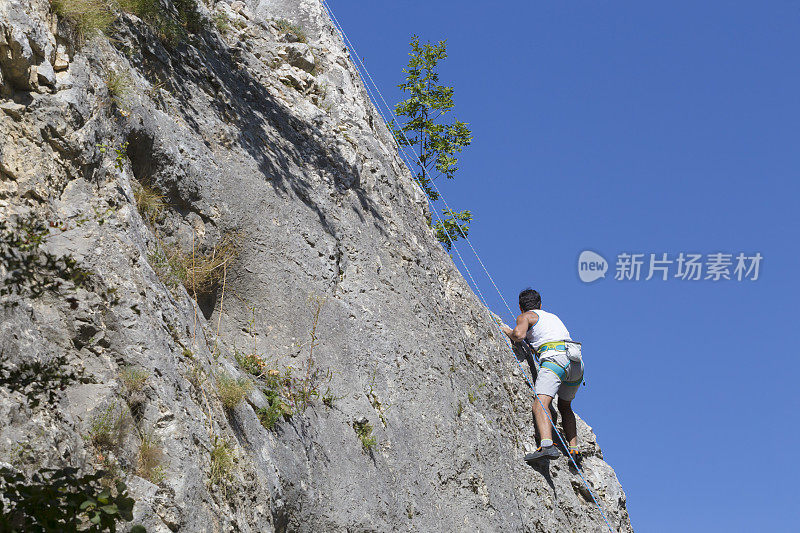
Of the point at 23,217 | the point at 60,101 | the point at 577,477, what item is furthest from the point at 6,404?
the point at 577,477

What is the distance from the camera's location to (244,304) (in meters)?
7.43

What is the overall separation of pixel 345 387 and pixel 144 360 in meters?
2.70

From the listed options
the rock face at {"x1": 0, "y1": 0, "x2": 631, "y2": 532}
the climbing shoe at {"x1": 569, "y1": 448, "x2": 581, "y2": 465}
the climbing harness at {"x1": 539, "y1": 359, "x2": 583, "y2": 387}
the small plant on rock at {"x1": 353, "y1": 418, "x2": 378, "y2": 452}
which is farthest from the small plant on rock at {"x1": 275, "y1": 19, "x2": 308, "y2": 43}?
the climbing shoe at {"x1": 569, "y1": 448, "x2": 581, "y2": 465}

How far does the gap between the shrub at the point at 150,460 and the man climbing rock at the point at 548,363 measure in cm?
572

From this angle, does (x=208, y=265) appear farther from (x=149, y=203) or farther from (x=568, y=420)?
(x=568, y=420)

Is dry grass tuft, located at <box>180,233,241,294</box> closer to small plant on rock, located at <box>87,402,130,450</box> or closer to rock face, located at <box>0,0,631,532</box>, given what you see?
rock face, located at <box>0,0,631,532</box>

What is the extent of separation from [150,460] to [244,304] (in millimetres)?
2831

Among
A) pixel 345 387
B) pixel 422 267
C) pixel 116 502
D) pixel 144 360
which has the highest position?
pixel 422 267

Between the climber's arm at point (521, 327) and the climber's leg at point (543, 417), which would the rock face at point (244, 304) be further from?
the climber's arm at point (521, 327)

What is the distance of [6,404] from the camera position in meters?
3.94

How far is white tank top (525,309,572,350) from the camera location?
391 inches

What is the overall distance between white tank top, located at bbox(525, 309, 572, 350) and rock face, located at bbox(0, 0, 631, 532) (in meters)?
0.61

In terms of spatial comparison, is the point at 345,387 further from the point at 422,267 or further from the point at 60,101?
the point at 60,101

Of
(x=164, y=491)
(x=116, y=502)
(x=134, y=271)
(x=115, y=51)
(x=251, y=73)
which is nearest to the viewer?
(x=116, y=502)
